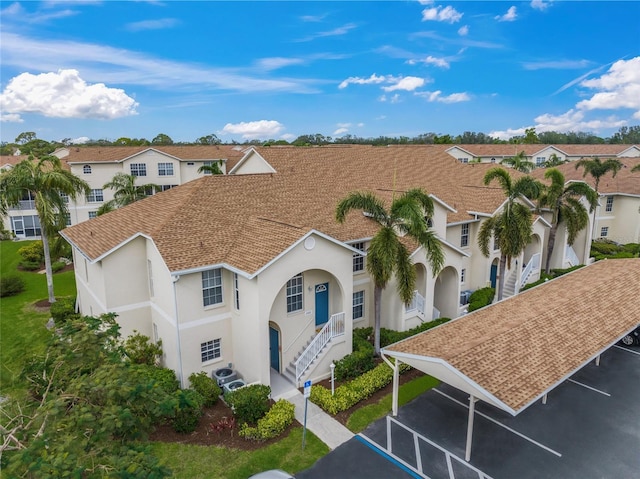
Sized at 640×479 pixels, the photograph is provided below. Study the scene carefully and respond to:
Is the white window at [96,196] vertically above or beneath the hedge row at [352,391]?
above

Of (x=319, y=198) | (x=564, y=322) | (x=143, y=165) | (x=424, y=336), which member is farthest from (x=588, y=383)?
(x=143, y=165)

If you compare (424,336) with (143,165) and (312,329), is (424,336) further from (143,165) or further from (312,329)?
(143,165)

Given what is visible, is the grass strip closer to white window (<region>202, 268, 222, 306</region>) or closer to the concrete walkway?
the concrete walkway

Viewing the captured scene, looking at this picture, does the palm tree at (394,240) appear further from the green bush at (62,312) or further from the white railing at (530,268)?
the green bush at (62,312)

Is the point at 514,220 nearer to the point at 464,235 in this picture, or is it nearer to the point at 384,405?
the point at 464,235

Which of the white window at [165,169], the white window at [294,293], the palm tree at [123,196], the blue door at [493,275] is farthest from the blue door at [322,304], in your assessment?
the white window at [165,169]

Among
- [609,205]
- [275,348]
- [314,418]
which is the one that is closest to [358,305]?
[275,348]

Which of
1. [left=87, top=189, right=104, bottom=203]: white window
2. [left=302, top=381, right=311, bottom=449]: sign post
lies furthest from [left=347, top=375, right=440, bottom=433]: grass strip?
[left=87, top=189, right=104, bottom=203]: white window
